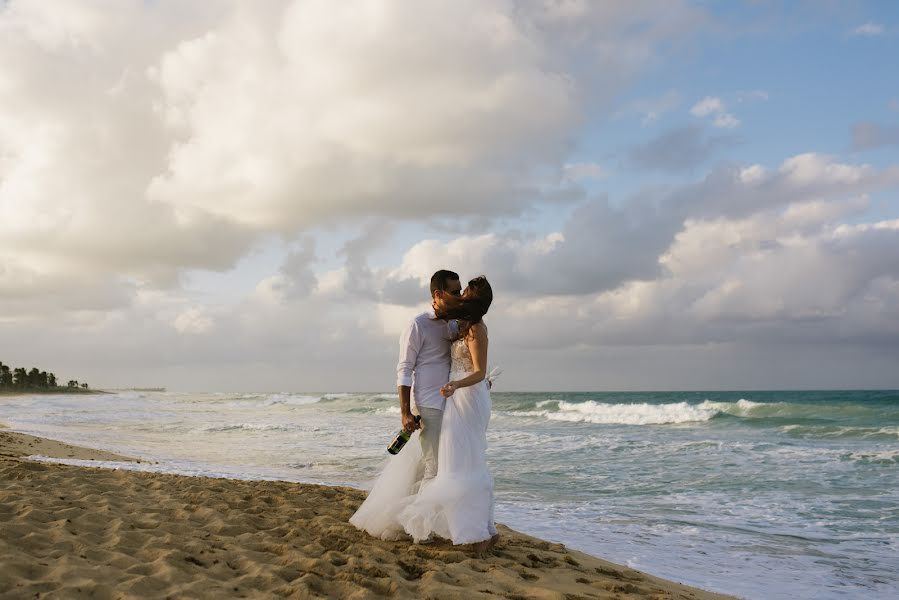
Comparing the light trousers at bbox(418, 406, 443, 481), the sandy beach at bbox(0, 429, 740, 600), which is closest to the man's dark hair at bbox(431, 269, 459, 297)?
the light trousers at bbox(418, 406, 443, 481)

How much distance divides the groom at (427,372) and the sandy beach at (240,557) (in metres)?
0.81

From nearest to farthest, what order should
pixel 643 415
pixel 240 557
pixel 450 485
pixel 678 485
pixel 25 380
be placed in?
pixel 240 557, pixel 450 485, pixel 678 485, pixel 643 415, pixel 25 380

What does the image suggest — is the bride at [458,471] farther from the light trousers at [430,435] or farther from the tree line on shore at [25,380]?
the tree line on shore at [25,380]

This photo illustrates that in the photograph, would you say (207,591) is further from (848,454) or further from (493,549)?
(848,454)

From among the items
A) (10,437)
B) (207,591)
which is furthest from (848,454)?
(10,437)

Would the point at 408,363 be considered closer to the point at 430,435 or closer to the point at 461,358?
the point at 461,358

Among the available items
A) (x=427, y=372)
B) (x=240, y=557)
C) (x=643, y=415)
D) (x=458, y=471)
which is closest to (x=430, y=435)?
(x=458, y=471)

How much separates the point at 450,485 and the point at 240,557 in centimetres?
157

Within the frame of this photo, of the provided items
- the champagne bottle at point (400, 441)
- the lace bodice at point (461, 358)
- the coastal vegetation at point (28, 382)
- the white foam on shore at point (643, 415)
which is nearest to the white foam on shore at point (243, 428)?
the white foam on shore at point (643, 415)

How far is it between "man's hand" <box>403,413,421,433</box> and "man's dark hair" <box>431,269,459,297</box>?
3.25ft

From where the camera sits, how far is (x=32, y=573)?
3920 millimetres

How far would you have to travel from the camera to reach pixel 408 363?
5387 millimetres

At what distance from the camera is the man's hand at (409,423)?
5336mm

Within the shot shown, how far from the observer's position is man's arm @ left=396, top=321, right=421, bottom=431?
211 inches
